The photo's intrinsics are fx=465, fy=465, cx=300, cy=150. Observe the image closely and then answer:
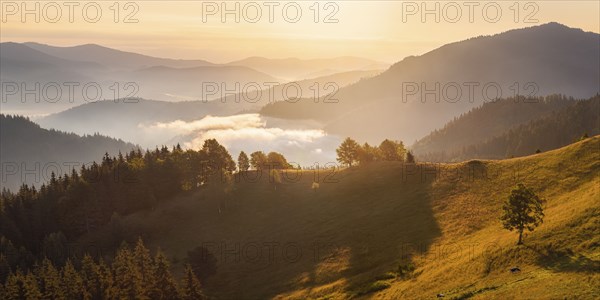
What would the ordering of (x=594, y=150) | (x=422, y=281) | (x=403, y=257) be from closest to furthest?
1. (x=422, y=281)
2. (x=403, y=257)
3. (x=594, y=150)

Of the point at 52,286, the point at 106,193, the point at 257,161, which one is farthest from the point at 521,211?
the point at 106,193

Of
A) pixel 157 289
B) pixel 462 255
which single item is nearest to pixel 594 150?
pixel 462 255

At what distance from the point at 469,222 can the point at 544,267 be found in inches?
1364

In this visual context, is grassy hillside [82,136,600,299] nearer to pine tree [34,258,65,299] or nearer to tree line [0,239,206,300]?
tree line [0,239,206,300]

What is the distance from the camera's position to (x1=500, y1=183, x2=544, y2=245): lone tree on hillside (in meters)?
63.2

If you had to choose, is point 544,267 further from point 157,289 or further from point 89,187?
point 89,187

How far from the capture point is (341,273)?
84.2 meters

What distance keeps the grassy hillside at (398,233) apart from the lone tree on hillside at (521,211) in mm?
2144

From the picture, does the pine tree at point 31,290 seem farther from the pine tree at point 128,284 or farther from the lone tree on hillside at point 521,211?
the lone tree on hillside at point 521,211

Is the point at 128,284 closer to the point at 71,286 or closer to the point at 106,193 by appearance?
the point at 71,286

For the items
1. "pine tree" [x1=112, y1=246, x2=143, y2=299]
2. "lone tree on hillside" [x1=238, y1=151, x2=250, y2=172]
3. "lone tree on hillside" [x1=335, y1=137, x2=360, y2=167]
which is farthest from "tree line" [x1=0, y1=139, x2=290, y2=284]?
"pine tree" [x1=112, y1=246, x2=143, y2=299]

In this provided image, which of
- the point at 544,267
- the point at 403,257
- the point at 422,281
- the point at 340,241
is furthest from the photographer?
the point at 340,241

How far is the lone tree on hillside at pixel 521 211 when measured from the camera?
208 feet

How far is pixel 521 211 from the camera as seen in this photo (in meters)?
63.6
